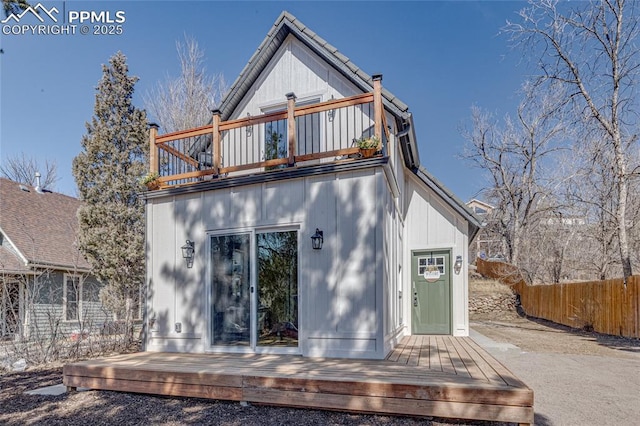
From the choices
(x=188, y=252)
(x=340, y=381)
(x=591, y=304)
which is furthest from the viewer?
(x=591, y=304)

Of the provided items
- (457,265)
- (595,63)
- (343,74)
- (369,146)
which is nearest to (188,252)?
(369,146)

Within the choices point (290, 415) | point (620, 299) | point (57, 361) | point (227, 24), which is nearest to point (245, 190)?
point (290, 415)

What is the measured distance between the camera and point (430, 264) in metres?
9.30

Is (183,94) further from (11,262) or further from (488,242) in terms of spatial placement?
(488,242)

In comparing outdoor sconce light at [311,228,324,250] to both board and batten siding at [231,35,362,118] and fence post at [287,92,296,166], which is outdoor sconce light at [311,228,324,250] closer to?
fence post at [287,92,296,166]

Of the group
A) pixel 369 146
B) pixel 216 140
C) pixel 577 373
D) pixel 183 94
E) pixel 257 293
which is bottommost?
pixel 577 373

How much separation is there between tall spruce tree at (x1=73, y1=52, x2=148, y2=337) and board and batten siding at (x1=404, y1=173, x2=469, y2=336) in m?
7.57

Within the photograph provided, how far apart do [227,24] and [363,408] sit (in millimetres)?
13066

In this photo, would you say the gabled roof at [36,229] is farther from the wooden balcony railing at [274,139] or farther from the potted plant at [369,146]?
the potted plant at [369,146]

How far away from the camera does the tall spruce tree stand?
11031mm

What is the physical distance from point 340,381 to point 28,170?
27459mm

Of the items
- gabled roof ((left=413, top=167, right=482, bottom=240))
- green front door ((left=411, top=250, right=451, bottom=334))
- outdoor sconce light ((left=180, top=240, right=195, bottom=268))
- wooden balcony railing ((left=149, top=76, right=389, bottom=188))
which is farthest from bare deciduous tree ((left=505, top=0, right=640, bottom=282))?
outdoor sconce light ((left=180, top=240, right=195, bottom=268))

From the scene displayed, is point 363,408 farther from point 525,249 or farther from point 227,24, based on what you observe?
point 525,249

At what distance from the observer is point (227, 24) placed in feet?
43.7
